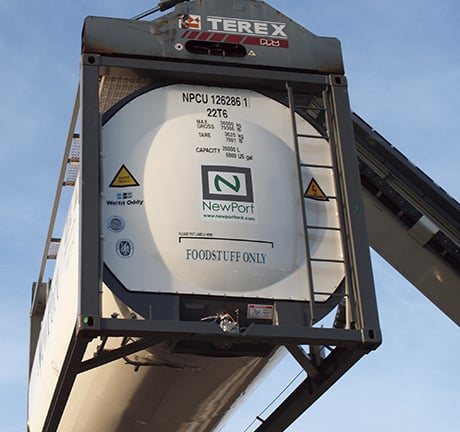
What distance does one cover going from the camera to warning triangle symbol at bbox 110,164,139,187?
8.28 metres

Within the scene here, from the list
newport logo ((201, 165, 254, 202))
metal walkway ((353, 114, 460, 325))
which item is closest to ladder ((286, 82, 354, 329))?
newport logo ((201, 165, 254, 202))

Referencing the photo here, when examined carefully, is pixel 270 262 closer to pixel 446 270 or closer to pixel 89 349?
pixel 89 349

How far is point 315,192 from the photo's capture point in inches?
343

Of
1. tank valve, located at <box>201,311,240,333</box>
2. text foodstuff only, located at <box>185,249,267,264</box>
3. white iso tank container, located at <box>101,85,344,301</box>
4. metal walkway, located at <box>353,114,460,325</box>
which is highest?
metal walkway, located at <box>353,114,460,325</box>

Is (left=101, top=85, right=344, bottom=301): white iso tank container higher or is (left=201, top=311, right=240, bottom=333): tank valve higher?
(left=101, top=85, right=344, bottom=301): white iso tank container

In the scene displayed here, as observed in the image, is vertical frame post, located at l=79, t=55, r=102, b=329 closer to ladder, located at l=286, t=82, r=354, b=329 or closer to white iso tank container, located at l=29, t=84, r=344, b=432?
white iso tank container, located at l=29, t=84, r=344, b=432

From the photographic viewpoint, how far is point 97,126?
330 inches

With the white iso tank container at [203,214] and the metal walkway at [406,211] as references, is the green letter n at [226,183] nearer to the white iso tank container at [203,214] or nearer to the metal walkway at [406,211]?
the white iso tank container at [203,214]

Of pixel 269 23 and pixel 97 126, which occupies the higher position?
pixel 269 23

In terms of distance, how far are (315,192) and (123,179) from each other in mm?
1726

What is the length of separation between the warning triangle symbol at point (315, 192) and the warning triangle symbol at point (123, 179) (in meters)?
1.54

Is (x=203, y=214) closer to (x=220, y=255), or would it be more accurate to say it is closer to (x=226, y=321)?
(x=220, y=255)

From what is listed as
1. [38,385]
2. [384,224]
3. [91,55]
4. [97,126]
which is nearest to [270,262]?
[97,126]

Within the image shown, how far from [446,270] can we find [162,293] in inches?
198
